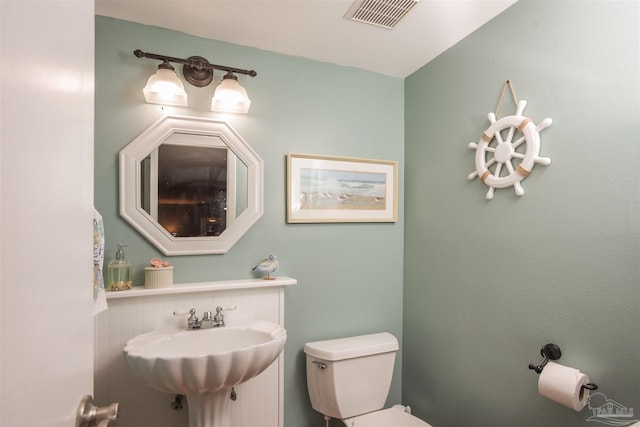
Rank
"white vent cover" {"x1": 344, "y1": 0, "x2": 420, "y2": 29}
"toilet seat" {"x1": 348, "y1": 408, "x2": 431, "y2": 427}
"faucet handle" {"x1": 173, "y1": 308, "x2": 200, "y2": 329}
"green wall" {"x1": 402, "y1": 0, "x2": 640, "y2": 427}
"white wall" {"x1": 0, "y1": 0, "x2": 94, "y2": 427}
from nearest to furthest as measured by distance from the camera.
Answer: "white wall" {"x1": 0, "y1": 0, "x2": 94, "y2": 427}
"green wall" {"x1": 402, "y1": 0, "x2": 640, "y2": 427}
"white vent cover" {"x1": 344, "y1": 0, "x2": 420, "y2": 29}
"faucet handle" {"x1": 173, "y1": 308, "x2": 200, "y2": 329}
"toilet seat" {"x1": 348, "y1": 408, "x2": 431, "y2": 427}

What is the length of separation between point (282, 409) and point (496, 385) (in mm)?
1120

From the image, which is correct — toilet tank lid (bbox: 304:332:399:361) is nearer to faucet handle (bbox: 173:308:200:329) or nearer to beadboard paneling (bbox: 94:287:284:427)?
beadboard paneling (bbox: 94:287:284:427)

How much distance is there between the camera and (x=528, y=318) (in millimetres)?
1421

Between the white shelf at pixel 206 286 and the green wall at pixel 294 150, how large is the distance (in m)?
0.07

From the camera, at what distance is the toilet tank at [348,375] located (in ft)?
5.76

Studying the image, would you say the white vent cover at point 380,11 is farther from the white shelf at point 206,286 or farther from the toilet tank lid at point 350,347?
the toilet tank lid at point 350,347

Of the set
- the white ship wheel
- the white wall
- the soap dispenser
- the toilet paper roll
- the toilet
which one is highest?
the white ship wheel

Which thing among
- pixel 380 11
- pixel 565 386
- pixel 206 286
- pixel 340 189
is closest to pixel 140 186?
pixel 206 286

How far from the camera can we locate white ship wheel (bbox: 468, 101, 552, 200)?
4.54 feet

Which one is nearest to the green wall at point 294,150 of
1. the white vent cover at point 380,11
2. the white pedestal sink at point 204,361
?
the white pedestal sink at point 204,361

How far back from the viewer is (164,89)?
1.57 metres

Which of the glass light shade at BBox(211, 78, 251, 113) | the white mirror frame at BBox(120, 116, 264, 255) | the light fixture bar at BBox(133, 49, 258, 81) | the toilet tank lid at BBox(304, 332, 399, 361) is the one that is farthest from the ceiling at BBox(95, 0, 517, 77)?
the toilet tank lid at BBox(304, 332, 399, 361)

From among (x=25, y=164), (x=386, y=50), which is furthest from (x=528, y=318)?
(x=25, y=164)

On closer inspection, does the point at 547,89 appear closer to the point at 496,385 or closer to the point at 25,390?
the point at 496,385
